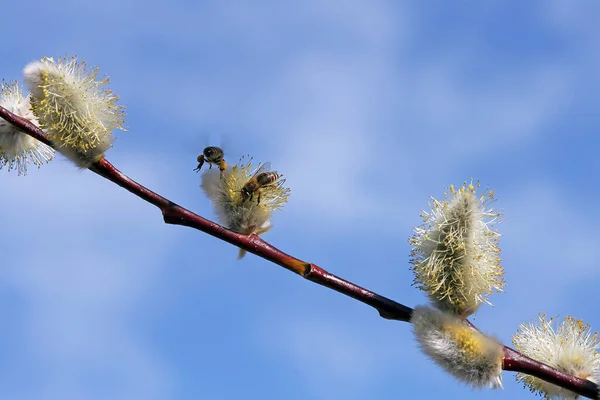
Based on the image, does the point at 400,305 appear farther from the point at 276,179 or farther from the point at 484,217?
the point at 276,179

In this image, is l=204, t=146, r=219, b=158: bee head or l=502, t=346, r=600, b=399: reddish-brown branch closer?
l=502, t=346, r=600, b=399: reddish-brown branch

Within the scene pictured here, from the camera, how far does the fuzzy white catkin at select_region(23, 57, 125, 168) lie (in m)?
2.64

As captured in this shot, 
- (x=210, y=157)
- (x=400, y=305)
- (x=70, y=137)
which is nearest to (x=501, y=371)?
(x=400, y=305)

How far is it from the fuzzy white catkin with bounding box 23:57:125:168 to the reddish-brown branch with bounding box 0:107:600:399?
0.08 m

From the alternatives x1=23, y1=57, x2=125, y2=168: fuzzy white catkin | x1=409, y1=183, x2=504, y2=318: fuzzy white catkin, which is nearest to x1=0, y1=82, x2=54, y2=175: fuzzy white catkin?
x1=23, y1=57, x2=125, y2=168: fuzzy white catkin

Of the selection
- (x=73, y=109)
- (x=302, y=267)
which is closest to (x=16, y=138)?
(x=73, y=109)

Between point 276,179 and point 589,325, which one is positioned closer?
point 276,179

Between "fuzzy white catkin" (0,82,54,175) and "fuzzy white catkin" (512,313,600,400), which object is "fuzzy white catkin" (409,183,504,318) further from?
"fuzzy white catkin" (0,82,54,175)

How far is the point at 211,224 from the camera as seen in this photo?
8.56 feet

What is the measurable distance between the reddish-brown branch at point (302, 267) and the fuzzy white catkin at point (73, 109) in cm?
8

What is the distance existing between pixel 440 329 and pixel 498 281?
1.03 ft

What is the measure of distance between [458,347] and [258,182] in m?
0.93

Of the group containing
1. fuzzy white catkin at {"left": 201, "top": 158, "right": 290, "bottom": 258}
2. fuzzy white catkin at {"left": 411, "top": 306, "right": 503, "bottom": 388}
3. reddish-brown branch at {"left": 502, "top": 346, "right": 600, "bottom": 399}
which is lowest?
fuzzy white catkin at {"left": 411, "top": 306, "right": 503, "bottom": 388}

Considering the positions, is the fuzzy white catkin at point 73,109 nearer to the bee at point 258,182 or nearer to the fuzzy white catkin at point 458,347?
the bee at point 258,182
